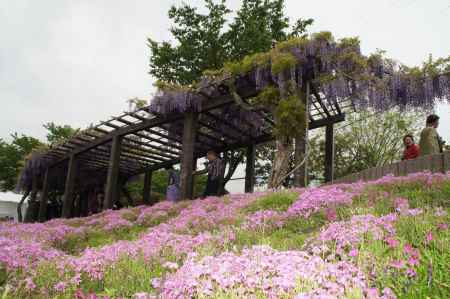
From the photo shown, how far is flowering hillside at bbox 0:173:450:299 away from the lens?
2406mm

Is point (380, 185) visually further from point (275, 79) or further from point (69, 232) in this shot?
point (69, 232)

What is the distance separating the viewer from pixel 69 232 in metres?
7.45

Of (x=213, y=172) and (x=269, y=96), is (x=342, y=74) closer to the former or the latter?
(x=269, y=96)

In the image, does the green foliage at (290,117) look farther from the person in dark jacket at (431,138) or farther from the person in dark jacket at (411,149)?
the person in dark jacket at (431,138)

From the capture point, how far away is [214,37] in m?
20.5

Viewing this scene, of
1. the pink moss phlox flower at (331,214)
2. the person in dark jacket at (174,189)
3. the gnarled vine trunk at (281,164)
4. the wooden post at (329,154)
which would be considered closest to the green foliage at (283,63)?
the gnarled vine trunk at (281,164)

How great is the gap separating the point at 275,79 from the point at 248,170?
5501 millimetres

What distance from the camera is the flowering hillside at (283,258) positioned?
94.7 inches

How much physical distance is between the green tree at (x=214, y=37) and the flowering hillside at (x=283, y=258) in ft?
49.5

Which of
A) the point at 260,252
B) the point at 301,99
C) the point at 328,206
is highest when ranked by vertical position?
the point at 301,99

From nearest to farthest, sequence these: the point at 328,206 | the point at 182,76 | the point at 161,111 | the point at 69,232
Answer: the point at 328,206 < the point at 69,232 < the point at 161,111 < the point at 182,76

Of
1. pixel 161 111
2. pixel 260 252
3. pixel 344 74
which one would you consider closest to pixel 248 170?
pixel 161 111

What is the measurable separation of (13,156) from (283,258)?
106 feet

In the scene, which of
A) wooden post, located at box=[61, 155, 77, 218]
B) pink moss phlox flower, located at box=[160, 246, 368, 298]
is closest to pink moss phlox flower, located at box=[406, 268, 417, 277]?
pink moss phlox flower, located at box=[160, 246, 368, 298]
